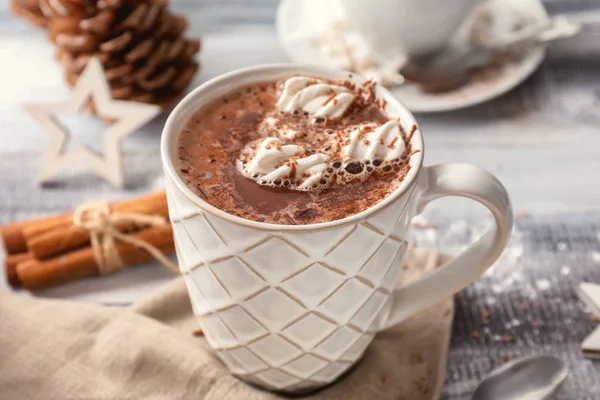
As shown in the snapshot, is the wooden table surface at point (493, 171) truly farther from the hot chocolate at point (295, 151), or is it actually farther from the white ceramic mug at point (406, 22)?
the hot chocolate at point (295, 151)

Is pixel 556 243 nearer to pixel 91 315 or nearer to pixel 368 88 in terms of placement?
pixel 368 88

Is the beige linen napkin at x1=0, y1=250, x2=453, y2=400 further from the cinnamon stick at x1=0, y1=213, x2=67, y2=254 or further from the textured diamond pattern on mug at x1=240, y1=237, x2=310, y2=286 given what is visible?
the textured diamond pattern on mug at x1=240, y1=237, x2=310, y2=286

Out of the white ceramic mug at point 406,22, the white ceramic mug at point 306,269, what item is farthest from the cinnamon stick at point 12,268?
the white ceramic mug at point 406,22

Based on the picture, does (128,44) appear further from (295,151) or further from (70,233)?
(295,151)

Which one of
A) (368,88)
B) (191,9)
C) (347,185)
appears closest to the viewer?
(347,185)

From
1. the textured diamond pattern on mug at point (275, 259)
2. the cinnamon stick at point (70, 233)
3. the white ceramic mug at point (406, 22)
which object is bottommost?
the cinnamon stick at point (70, 233)

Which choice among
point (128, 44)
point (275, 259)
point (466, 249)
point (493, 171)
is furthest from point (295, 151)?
point (128, 44)

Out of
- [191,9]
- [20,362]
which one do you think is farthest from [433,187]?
[191,9]
